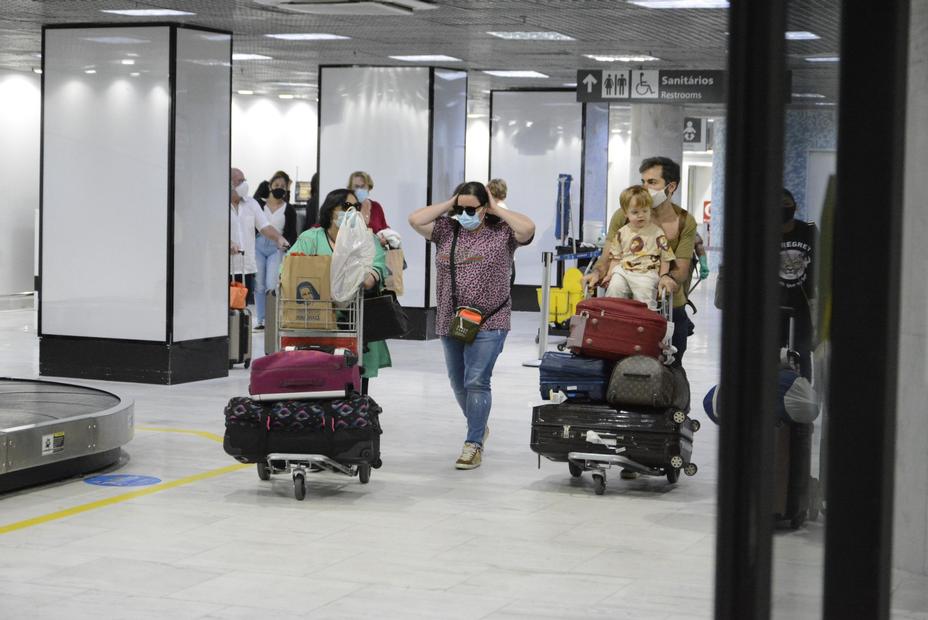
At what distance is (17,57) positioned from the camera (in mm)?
19375

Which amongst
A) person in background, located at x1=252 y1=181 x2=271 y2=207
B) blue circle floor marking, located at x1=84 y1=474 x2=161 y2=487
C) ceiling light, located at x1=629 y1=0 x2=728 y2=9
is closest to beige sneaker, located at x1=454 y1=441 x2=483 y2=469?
blue circle floor marking, located at x1=84 y1=474 x2=161 y2=487

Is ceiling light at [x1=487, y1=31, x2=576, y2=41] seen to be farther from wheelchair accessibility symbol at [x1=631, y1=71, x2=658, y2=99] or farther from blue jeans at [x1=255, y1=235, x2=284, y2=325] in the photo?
blue jeans at [x1=255, y1=235, x2=284, y2=325]

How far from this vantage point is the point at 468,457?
8.42 m

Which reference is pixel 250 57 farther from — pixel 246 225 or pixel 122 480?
pixel 122 480

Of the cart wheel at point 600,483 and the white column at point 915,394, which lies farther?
the cart wheel at point 600,483

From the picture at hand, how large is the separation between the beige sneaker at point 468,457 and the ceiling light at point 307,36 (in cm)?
724

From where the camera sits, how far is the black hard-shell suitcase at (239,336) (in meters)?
13.4

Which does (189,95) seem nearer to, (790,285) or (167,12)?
(167,12)

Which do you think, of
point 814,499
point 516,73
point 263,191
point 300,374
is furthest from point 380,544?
point 516,73

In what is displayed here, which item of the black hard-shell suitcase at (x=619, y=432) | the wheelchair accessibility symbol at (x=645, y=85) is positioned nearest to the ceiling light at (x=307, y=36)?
the wheelchair accessibility symbol at (x=645, y=85)

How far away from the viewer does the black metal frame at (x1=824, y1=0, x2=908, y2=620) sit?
149 centimetres

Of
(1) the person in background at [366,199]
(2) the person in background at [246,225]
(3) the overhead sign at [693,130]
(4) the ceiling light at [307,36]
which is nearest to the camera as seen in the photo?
(1) the person in background at [366,199]

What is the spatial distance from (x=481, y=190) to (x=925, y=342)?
3.47 m

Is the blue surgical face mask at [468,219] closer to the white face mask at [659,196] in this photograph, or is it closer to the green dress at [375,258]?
the green dress at [375,258]
